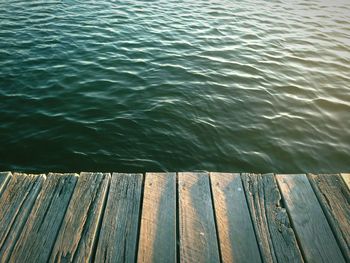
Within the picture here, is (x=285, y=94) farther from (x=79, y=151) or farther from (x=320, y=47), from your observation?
(x=79, y=151)

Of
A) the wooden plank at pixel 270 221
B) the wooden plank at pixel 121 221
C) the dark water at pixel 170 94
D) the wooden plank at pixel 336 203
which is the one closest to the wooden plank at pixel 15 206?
the wooden plank at pixel 121 221

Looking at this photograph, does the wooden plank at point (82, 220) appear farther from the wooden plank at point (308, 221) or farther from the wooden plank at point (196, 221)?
the wooden plank at point (308, 221)

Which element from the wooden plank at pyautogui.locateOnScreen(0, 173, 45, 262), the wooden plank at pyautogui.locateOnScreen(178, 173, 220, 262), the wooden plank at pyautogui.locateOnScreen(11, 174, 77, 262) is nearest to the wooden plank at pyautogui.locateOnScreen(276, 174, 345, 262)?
the wooden plank at pyautogui.locateOnScreen(178, 173, 220, 262)

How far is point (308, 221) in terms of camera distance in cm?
306

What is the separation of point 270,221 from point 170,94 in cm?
494

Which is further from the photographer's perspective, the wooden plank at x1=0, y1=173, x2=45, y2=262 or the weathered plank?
the weathered plank

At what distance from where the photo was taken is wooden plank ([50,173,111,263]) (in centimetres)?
268

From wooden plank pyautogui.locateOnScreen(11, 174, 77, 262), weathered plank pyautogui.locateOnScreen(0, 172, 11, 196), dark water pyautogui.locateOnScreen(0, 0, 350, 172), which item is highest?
wooden plank pyautogui.locateOnScreen(11, 174, 77, 262)

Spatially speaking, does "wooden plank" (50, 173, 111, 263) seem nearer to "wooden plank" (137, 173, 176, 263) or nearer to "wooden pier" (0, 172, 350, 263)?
"wooden pier" (0, 172, 350, 263)

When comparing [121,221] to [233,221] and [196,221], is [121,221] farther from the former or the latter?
[233,221]

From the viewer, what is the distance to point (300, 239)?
2869mm

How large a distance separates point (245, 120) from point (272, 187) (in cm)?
337

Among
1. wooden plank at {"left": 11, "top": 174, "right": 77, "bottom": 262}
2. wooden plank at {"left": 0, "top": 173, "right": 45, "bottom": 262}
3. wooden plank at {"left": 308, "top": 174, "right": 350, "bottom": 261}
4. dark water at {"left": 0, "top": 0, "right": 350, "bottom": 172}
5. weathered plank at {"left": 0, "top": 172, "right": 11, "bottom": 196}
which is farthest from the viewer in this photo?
dark water at {"left": 0, "top": 0, "right": 350, "bottom": 172}

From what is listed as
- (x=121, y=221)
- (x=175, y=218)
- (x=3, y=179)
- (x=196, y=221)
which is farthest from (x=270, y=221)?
(x=3, y=179)
